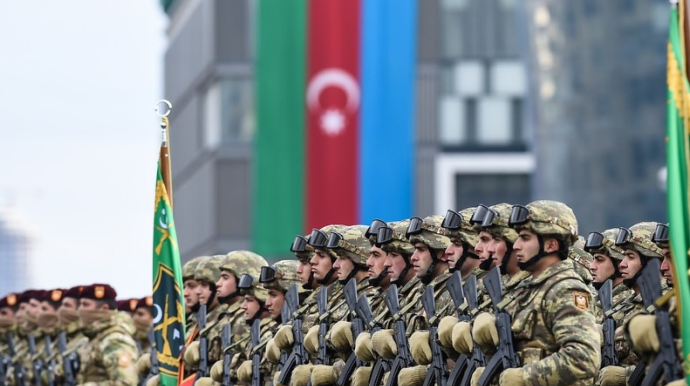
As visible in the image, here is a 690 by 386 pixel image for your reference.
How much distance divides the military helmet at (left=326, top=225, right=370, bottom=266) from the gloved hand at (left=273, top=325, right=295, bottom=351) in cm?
84

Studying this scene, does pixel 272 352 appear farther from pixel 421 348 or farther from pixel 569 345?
pixel 569 345

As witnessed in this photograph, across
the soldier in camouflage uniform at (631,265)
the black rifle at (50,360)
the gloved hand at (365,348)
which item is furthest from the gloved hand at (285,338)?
the black rifle at (50,360)

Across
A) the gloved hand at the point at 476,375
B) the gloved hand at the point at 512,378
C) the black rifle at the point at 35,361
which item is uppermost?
the gloved hand at the point at 512,378

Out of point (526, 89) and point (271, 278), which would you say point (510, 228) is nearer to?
point (271, 278)

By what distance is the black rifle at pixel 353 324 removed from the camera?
14930 mm

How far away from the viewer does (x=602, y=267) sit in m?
14.5

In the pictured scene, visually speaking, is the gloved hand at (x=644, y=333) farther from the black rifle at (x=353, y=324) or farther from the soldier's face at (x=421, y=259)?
the black rifle at (x=353, y=324)

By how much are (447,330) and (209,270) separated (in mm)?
6318

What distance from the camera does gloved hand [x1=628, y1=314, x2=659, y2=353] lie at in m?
11.3

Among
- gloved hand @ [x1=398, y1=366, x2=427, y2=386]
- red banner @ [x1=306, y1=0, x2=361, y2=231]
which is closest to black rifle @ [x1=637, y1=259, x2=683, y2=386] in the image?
gloved hand @ [x1=398, y1=366, x2=427, y2=386]

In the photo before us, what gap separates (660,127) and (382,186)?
15048mm

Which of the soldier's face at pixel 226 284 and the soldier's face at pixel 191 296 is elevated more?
the soldier's face at pixel 226 284

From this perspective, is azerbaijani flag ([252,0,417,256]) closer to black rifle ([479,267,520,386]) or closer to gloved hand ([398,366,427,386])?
gloved hand ([398,366,427,386])

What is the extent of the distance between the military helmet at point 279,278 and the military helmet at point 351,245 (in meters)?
1.21
